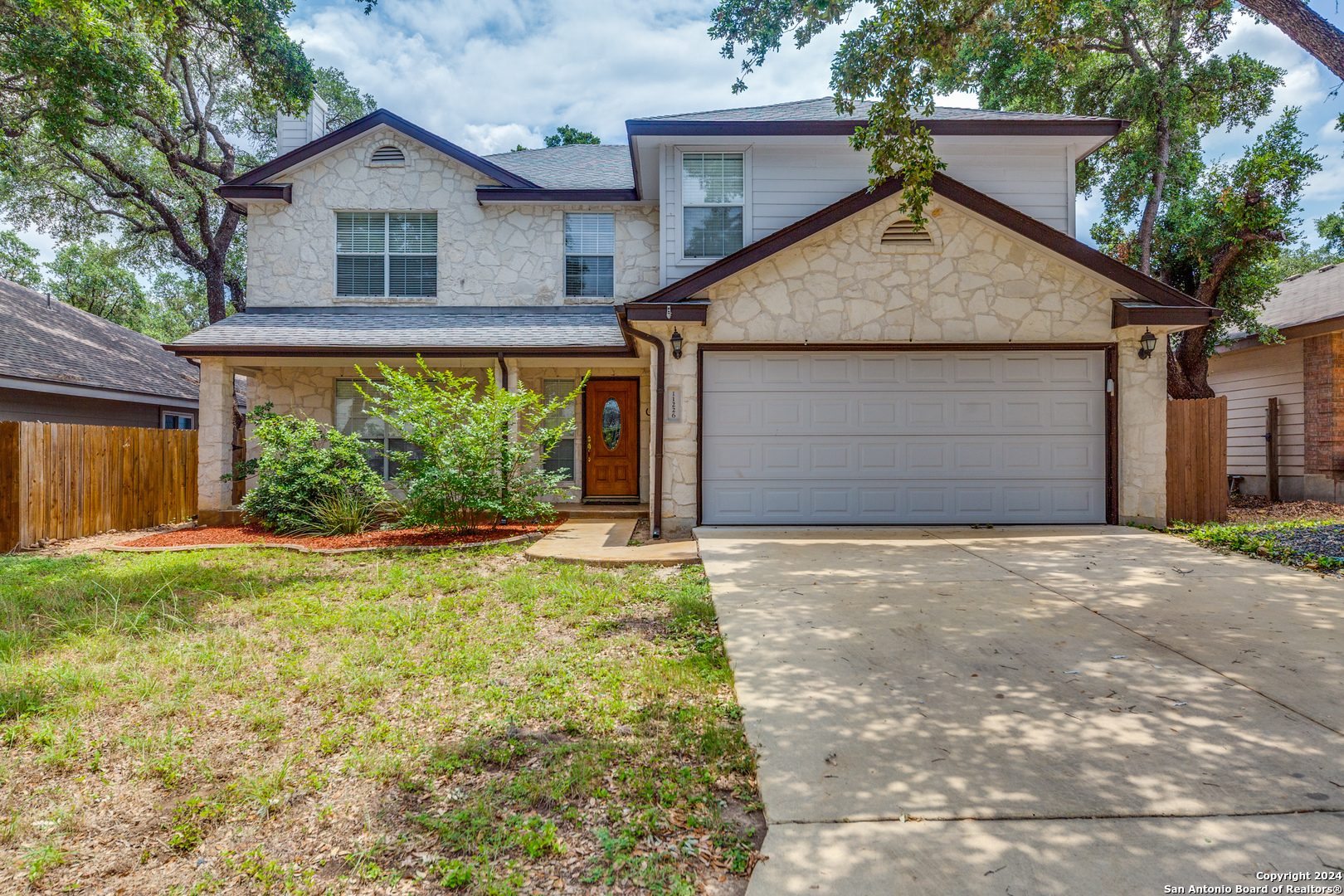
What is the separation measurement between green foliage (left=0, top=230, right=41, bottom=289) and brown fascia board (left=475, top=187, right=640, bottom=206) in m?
26.8

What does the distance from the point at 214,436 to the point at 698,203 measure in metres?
8.20

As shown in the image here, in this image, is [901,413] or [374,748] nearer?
[374,748]

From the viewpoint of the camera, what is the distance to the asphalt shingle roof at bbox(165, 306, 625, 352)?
9.97m

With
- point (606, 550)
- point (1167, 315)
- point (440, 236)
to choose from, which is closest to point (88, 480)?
point (440, 236)

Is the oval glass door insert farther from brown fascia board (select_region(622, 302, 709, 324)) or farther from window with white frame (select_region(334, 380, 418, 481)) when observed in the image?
brown fascia board (select_region(622, 302, 709, 324))

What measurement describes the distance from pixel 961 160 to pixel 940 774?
9667 mm

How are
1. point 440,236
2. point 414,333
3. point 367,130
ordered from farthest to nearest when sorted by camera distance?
point 440,236
point 367,130
point 414,333

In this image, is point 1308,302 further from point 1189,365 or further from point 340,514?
point 340,514

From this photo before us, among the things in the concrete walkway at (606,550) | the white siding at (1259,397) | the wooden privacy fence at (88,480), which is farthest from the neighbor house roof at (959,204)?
the wooden privacy fence at (88,480)

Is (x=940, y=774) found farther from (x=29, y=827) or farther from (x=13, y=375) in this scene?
(x=13, y=375)

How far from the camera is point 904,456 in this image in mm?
8586

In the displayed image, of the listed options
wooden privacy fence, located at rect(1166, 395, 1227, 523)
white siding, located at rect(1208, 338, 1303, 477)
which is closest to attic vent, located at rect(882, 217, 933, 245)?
wooden privacy fence, located at rect(1166, 395, 1227, 523)

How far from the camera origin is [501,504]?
852 cm

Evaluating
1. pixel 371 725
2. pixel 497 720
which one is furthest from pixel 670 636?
pixel 371 725
